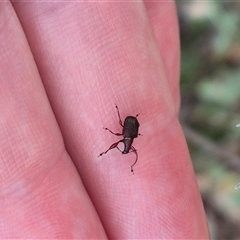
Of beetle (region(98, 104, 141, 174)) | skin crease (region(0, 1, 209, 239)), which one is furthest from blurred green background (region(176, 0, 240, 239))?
beetle (region(98, 104, 141, 174))

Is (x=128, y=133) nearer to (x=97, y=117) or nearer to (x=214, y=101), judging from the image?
(x=97, y=117)

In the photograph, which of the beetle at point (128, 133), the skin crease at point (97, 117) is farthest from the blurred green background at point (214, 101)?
the beetle at point (128, 133)

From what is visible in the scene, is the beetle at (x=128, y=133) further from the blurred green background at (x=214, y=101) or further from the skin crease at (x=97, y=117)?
the blurred green background at (x=214, y=101)

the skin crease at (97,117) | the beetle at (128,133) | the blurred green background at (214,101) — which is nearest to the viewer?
the skin crease at (97,117)

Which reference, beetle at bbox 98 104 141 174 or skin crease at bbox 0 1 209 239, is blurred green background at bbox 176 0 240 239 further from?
beetle at bbox 98 104 141 174

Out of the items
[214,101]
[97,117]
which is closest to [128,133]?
[97,117]

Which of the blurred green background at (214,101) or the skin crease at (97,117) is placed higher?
the skin crease at (97,117)
